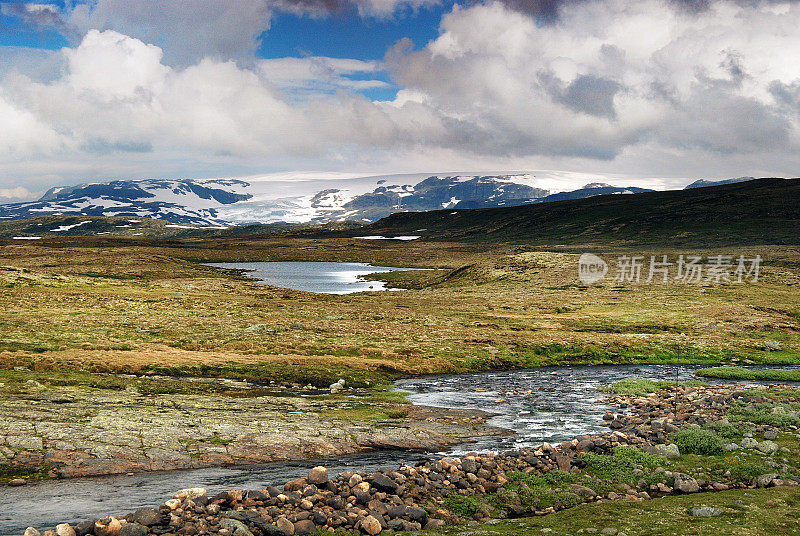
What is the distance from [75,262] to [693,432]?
17551cm

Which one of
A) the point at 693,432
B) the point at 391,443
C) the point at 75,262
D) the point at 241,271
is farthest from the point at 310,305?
the point at 75,262

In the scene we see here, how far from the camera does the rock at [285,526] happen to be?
15766 millimetres

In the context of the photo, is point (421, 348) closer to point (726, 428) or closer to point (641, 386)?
point (641, 386)

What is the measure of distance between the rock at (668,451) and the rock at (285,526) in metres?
15.7

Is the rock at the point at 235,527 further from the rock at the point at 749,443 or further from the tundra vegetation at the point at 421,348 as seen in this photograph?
the rock at the point at 749,443

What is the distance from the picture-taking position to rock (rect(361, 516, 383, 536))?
1611 centimetres

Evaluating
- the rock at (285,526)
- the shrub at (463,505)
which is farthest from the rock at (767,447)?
the rock at (285,526)

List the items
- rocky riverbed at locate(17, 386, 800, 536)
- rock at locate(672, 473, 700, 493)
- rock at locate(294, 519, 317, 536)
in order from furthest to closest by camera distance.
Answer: rock at locate(672, 473, 700, 493) → rocky riverbed at locate(17, 386, 800, 536) → rock at locate(294, 519, 317, 536)

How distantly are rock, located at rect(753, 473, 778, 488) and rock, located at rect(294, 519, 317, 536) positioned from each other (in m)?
15.4

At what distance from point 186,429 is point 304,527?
1319cm

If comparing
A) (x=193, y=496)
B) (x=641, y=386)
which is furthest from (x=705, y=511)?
(x=641, y=386)

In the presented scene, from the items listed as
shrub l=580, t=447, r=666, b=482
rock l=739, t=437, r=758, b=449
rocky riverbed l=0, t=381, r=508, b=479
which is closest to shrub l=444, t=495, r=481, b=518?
shrub l=580, t=447, r=666, b=482

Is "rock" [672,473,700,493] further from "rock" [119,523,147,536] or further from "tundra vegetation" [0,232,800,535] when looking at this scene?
"rock" [119,523,147,536]

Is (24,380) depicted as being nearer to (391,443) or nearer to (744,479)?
(391,443)
